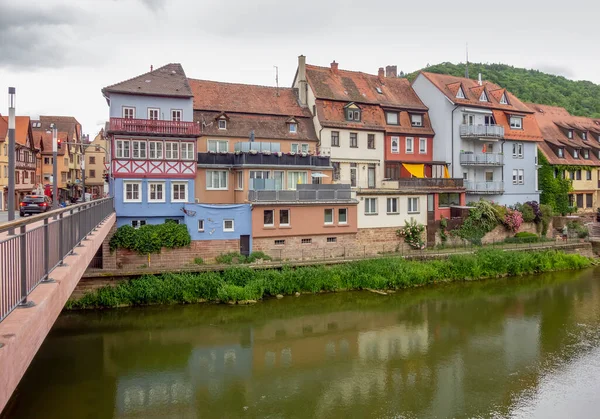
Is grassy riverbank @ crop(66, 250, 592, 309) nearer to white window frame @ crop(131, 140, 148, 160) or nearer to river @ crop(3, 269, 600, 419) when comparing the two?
river @ crop(3, 269, 600, 419)

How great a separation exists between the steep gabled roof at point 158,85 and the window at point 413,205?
1620cm

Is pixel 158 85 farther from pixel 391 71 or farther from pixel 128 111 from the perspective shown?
pixel 391 71

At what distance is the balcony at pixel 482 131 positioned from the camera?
40.3 m

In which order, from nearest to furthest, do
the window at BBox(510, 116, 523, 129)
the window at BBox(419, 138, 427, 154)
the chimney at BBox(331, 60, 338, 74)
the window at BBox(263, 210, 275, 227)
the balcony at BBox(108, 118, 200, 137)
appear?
the balcony at BBox(108, 118, 200, 137)
the window at BBox(263, 210, 275, 227)
the window at BBox(419, 138, 427, 154)
the chimney at BBox(331, 60, 338, 74)
the window at BBox(510, 116, 523, 129)

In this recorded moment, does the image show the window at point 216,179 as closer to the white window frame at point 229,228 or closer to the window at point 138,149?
the white window frame at point 229,228


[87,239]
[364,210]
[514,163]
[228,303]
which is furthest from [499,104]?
[87,239]

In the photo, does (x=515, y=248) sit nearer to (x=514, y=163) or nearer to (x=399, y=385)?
(x=514, y=163)

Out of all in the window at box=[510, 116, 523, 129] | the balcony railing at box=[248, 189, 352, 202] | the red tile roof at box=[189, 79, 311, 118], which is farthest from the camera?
the window at box=[510, 116, 523, 129]

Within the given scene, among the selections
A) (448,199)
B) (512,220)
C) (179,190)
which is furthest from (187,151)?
(512,220)

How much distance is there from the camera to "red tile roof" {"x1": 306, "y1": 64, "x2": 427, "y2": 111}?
38.9 meters

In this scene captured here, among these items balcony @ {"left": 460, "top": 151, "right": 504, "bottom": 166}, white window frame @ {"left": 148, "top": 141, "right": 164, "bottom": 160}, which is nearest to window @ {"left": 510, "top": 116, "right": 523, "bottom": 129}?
balcony @ {"left": 460, "top": 151, "right": 504, "bottom": 166}

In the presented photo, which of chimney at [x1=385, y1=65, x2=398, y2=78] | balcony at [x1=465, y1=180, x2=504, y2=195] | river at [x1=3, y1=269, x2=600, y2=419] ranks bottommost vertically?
river at [x1=3, y1=269, x2=600, y2=419]

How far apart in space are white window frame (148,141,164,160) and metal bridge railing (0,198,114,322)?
17.3m

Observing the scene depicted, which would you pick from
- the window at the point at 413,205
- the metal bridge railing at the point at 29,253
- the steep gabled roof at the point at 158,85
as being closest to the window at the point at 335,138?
the window at the point at 413,205
